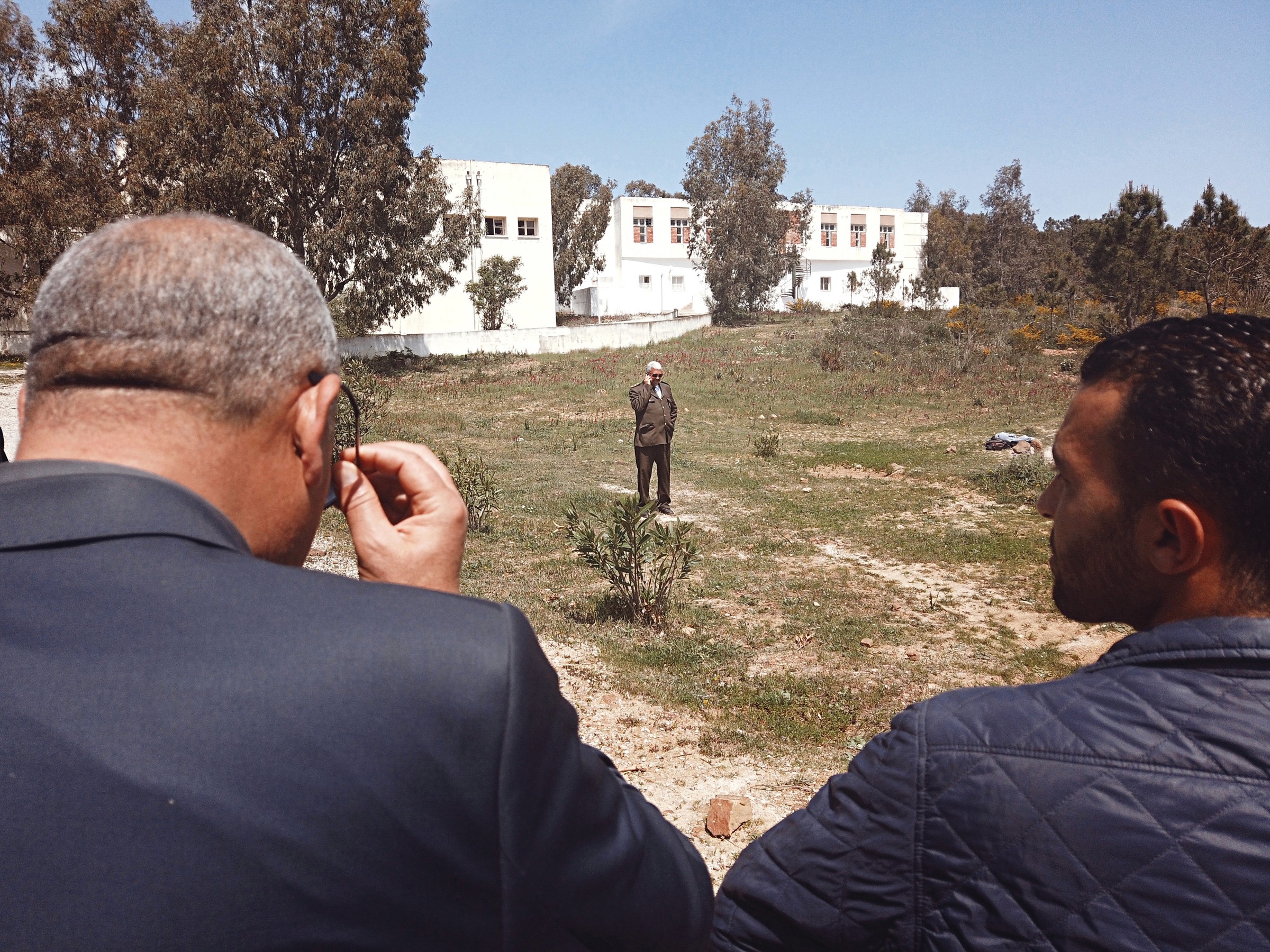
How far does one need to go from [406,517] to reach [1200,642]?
1.04 metres

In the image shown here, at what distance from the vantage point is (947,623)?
7.09 m

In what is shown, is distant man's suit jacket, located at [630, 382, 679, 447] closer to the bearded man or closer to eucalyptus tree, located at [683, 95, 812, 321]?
the bearded man

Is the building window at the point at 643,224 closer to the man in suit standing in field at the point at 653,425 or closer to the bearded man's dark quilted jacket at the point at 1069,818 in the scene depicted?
the man in suit standing in field at the point at 653,425

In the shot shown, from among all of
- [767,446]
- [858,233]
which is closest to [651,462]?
[767,446]

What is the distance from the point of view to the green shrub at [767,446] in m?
14.5

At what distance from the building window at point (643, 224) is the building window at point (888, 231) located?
17648 millimetres

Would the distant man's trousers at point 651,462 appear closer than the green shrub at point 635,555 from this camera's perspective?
No

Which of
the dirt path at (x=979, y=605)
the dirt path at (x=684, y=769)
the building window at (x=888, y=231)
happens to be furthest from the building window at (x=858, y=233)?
the dirt path at (x=684, y=769)

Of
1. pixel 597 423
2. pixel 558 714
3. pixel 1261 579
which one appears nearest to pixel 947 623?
pixel 1261 579

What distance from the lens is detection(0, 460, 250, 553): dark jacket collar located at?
2.66 feet

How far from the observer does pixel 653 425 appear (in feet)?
32.9

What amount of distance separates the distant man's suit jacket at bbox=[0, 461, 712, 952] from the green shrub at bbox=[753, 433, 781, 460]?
1387 centimetres

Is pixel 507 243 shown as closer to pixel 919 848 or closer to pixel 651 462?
pixel 651 462

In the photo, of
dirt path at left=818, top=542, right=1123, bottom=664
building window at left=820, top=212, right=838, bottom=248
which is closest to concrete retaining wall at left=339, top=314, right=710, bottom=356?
dirt path at left=818, top=542, right=1123, bottom=664
